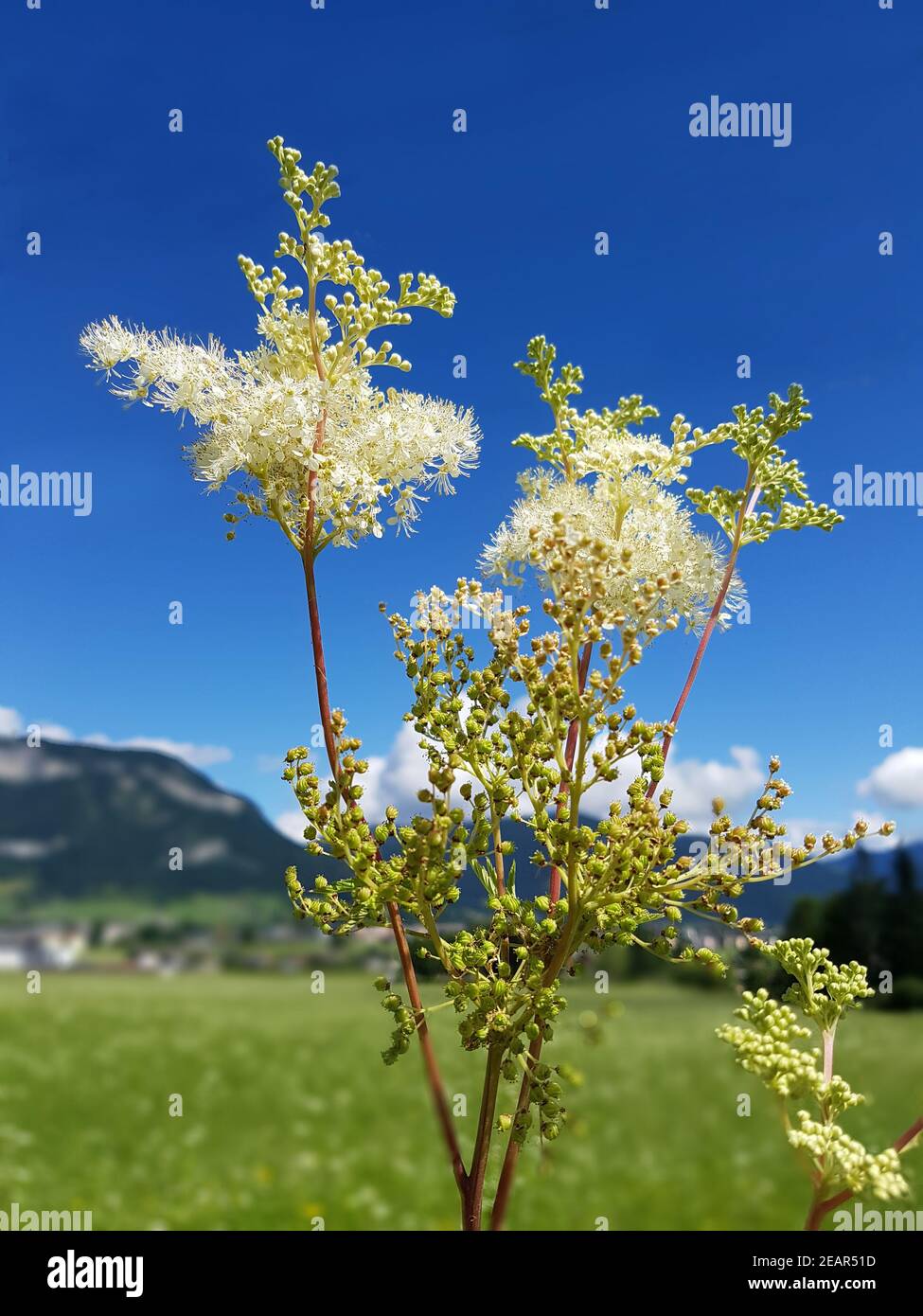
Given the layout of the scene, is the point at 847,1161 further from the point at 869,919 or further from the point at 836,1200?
the point at 869,919

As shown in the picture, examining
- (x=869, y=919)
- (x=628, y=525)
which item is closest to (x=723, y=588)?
(x=628, y=525)

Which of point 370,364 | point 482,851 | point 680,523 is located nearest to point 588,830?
point 482,851

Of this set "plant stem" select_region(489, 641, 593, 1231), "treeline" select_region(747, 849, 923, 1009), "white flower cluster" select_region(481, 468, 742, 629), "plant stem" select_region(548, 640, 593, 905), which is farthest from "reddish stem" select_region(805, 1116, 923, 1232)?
"treeline" select_region(747, 849, 923, 1009)

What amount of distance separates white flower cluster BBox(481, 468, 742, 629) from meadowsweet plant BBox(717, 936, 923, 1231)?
0.65m

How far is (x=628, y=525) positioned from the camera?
1667 mm

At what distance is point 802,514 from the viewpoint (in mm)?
1798

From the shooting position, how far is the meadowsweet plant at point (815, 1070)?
1.42 meters

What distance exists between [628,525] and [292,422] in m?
0.62

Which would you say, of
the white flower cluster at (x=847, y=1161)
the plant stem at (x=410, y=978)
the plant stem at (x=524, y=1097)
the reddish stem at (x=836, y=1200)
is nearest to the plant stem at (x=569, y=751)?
the plant stem at (x=524, y=1097)

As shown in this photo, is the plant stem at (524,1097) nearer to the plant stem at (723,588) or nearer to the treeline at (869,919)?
the plant stem at (723,588)

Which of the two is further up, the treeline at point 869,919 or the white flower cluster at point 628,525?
the white flower cluster at point 628,525

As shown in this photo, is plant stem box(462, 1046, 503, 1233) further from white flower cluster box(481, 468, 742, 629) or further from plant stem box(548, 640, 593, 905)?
white flower cluster box(481, 468, 742, 629)
